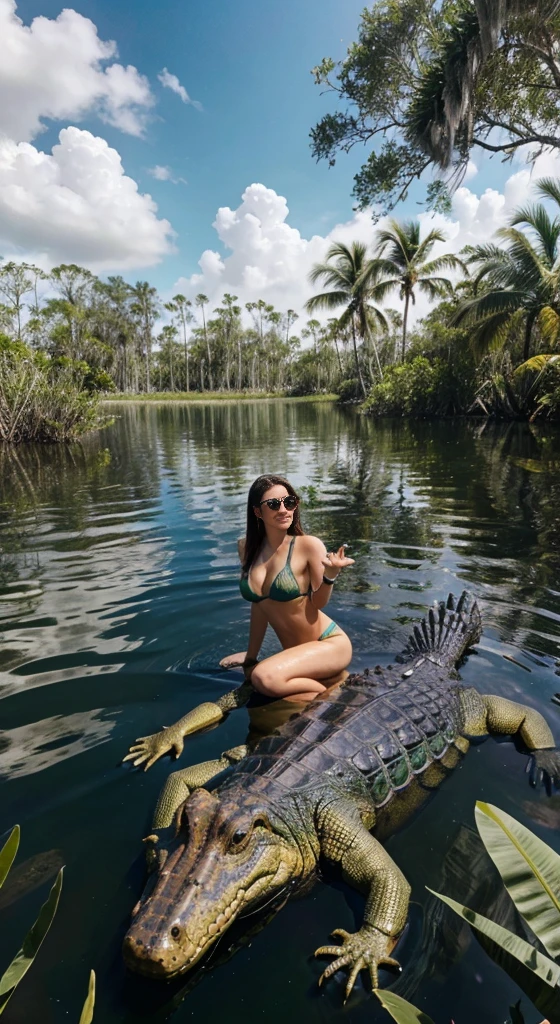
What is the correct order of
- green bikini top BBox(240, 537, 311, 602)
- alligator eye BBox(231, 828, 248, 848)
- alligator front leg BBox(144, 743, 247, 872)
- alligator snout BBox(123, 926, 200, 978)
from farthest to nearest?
green bikini top BBox(240, 537, 311, 602) → alligator front leg BBox(144, 743, 247, 872) → alligator eye BBox(231, 828, 248, 848) → alligator snout BBox(123, 926, 200, 978)

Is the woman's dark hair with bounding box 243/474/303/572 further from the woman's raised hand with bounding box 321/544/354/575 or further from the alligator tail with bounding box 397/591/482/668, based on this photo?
the alligator tail with bounding box 397/591/482/668

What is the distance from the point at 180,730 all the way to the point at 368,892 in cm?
161

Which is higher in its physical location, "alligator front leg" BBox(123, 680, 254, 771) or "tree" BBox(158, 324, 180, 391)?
"tree" BBox(158, 324, 180, 391)

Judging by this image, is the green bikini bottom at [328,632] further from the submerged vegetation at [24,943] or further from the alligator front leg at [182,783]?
the submerged vegetation at [24,943]

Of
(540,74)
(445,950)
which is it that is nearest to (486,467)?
(540,74)

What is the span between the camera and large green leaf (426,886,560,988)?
134cm

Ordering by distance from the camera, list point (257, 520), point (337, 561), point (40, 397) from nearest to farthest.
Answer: point (337, 561)
point (257, 520)
point (40, 397)

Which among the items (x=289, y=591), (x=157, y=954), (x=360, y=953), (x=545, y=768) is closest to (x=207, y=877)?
(x=157, y=954)

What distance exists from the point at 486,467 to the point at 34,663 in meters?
12.6

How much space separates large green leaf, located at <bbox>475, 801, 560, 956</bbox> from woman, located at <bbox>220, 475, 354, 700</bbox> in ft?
7.14

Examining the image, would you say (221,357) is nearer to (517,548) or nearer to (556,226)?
(556,226)

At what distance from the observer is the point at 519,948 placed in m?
1.36

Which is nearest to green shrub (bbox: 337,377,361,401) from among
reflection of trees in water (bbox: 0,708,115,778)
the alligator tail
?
the alligator tail

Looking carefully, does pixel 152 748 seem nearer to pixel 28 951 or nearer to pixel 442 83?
pixel 28 951
